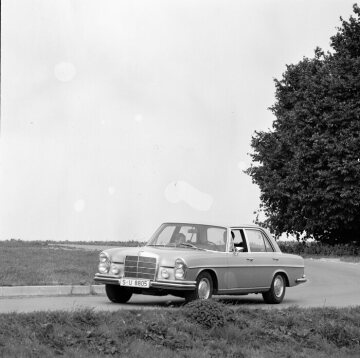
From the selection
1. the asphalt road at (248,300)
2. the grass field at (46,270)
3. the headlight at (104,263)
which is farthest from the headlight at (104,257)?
the grass field at (46,270)

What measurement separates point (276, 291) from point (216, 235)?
222 centimetres

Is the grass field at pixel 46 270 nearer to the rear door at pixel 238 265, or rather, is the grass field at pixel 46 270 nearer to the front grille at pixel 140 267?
the front grille at pixel 140 267

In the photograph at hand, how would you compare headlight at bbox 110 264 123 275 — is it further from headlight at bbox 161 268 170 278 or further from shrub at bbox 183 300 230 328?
shrub at bbox 183 300 230 328

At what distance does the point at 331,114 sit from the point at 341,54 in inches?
164

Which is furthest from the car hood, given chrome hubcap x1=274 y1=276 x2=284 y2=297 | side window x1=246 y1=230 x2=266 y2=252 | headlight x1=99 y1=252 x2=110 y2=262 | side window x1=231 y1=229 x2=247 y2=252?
chrome hubcap x1=274 y1=276 x2=284 y2=297

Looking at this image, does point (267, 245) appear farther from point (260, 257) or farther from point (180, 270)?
point (180, 270)

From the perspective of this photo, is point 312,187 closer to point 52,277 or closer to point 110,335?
point 52,277

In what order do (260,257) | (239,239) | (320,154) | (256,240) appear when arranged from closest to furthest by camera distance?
(239,239) → (260,257) → (256,240) → (320,154)

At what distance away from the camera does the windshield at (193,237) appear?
1702 cm

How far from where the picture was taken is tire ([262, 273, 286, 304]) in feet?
59.6

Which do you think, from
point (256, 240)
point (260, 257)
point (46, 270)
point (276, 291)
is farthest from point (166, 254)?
point (46, 270)

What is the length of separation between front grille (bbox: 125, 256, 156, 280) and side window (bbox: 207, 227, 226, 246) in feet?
5.42

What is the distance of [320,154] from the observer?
4372 cm

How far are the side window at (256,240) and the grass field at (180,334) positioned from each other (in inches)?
161
